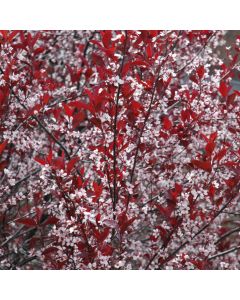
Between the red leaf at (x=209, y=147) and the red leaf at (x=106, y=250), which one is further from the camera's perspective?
the red leaf at (x=209, y=147)

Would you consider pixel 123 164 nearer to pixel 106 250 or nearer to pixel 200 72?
pixel 106 250

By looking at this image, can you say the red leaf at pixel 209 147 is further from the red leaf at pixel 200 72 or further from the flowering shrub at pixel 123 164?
the red leaf at pixel 200 72

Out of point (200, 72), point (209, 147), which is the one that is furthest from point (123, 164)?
point (200, 72)

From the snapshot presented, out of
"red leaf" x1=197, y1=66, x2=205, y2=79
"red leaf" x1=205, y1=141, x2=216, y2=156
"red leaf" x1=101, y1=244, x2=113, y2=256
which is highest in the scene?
"red leaf" x1=197, y1=66, x2=205, y2=79

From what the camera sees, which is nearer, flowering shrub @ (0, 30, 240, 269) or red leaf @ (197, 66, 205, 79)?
flowering shrub @ (0, 30, 240, 269)

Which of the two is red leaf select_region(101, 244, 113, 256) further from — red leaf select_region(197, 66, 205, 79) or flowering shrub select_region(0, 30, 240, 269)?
red leaf select_region(197, 66, 205, 79)

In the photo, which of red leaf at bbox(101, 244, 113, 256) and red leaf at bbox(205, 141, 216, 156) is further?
red leaf at bbox(205, 141, 216, 156)

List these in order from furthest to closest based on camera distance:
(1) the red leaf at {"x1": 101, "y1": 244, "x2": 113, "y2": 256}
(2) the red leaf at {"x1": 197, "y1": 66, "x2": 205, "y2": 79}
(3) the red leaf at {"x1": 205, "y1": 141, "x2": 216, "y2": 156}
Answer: (2) the red leaf at {"x1": 197, "y1": 66, "x2": 205, "y2": 79}, (3) the red leaf at {"x1": 205, "y1": 141, "x2": 216, "y2": 156}, (1) the red leaf at {"x1": 101, "y1": 244, "x2": 113, "y2": 256}

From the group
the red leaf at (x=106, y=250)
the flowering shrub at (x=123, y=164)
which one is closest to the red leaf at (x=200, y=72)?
the flowering shrub at (x=123, y=164)

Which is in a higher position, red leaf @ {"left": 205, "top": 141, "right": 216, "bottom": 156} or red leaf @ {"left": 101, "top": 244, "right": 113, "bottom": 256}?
red leaf @ {"left": 205, "top": 141, "right": 216, "bottom": 156}

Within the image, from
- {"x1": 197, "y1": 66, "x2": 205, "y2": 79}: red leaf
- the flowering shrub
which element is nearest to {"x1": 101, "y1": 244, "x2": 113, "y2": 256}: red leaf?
the flowering shrub

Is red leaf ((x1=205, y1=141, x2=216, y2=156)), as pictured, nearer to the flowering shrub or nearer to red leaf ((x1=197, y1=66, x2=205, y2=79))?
the flowering shrub

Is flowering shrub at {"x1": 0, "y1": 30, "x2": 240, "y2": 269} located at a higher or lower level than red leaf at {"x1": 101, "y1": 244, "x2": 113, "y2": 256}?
higher

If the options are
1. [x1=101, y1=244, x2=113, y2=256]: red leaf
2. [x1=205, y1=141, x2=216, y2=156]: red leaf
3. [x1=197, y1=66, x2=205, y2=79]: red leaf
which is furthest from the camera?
[x1=197, y1=66, x2=205, y2=79]: red leaf
